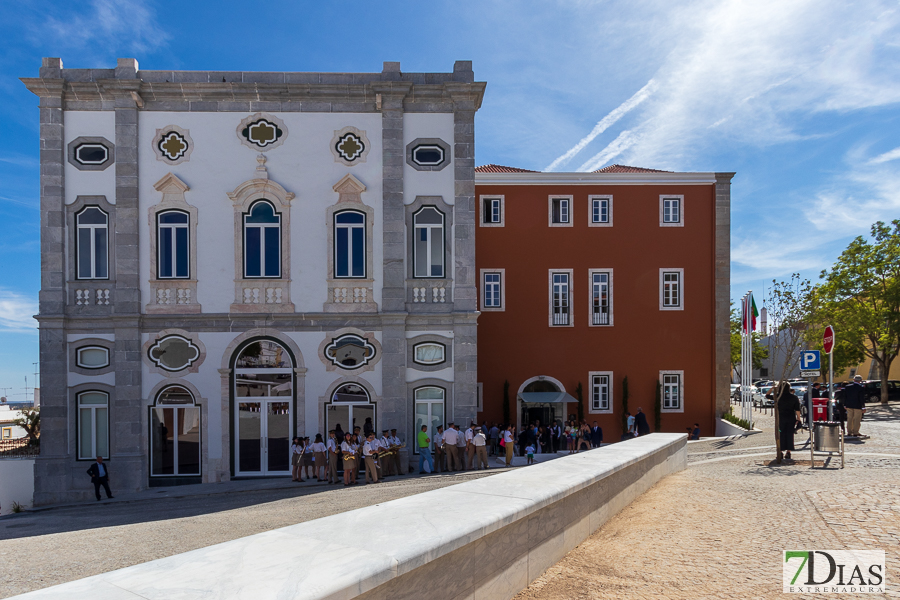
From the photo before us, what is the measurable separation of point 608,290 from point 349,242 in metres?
13.5

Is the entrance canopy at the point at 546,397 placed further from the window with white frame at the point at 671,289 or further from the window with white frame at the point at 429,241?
the window with white frame at the point at 429,241

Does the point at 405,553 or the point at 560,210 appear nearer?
the point at 405,553

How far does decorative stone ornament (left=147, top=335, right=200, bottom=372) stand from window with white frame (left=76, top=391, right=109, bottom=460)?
208 centimetres

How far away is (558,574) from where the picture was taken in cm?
488

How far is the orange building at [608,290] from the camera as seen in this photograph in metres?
26.5

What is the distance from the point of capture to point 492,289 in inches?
1059

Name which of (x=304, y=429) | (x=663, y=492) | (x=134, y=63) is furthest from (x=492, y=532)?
(x=134, y=63)

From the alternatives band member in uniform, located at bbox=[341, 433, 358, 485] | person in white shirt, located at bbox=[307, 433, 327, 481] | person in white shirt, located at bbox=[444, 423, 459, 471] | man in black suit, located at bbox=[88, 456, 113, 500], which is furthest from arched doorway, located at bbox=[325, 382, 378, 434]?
man in black suit, located at bbox=[88, 456, 113, 500]

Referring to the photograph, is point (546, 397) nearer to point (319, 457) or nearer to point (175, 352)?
point (319, 457)

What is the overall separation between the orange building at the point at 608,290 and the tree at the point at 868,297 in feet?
49.8

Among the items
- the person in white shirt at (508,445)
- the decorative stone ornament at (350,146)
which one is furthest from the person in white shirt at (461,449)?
the decorative stone ornament at (350,146)

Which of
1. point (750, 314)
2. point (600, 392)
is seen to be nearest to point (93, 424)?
point (600, 392)

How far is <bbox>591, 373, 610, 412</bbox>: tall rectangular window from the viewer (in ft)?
87.1

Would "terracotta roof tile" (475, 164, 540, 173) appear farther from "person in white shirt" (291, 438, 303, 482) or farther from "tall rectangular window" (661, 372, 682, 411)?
"person in white shirt" (291, 438, 303, 482)
